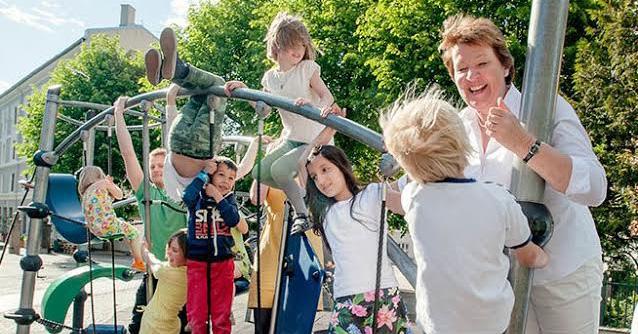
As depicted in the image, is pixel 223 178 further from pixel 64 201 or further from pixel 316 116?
pixel 64 201

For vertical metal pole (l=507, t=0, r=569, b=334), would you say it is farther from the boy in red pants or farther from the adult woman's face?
the boy in red pants

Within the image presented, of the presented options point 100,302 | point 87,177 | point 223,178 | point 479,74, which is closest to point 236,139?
point 87,177

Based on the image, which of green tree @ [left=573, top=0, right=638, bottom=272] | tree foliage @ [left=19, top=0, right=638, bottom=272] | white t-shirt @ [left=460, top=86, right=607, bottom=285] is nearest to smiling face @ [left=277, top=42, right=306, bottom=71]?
white t-shirt @ [left=460, top=86, right=607, bottom=285]

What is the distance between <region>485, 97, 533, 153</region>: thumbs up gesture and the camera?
1575 mm

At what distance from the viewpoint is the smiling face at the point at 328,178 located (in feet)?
8.91

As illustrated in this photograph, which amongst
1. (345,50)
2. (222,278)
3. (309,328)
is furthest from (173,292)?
(345,50)

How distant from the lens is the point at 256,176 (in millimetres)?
2857

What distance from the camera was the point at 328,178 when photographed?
272cm

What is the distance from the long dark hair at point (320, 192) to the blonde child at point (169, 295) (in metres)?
0.96

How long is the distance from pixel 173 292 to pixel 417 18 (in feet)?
36.4

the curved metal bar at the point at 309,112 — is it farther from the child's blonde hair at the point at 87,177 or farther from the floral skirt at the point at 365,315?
the child's blonde hair at the point at 87,177

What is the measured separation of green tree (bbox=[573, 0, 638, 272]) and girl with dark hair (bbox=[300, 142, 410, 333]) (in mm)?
10860

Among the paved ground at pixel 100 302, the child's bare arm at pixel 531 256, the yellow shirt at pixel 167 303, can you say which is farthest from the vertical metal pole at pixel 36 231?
the child's bare arm at pixel 531 256

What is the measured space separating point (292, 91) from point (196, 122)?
1.52 feet
